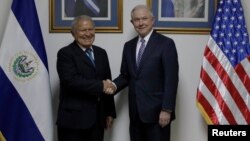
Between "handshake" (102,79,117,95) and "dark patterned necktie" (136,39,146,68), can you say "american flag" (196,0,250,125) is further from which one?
"handshake" (102,79,117,95)

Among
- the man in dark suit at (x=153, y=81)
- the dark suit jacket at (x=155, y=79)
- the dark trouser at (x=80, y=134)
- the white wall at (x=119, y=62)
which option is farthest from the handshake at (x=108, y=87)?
the white wall at (x=119, y=62)

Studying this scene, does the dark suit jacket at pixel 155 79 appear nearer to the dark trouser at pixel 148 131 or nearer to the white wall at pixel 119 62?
the dark trouser at pixel 148 131

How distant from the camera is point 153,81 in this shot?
2.48 m

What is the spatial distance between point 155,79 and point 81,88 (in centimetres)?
46

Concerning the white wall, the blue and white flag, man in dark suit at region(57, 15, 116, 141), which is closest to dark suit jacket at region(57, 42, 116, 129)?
man in dark suit at region(57, 15, 116, 141)

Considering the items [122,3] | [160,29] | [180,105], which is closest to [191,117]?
Answer: [180,105]

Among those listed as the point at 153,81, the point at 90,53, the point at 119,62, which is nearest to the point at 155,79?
the point at 153,81

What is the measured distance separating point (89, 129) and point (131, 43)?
0.63 m

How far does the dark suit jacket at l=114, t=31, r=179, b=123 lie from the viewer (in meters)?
2.43

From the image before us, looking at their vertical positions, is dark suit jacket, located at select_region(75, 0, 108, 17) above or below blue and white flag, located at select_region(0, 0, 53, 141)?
above

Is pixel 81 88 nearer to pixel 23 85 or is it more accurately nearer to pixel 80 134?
pixel 80 134

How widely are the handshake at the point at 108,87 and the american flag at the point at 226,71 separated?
627mm

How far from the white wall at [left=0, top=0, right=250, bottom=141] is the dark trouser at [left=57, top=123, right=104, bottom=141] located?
480 millimetres

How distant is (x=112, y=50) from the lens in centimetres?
298
